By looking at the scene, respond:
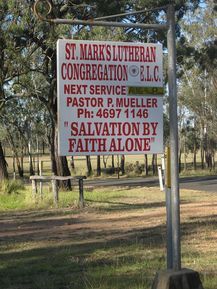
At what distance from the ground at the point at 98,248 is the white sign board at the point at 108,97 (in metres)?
2.01

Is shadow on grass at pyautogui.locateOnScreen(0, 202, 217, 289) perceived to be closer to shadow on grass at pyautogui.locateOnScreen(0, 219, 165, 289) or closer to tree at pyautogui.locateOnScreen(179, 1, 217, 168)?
shadow on grass at pyautogui.locateOnScreen(0, 219, 165, 289)

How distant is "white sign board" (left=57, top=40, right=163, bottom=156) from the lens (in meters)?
5.77

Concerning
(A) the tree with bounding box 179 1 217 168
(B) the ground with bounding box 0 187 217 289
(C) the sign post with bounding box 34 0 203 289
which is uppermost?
(A) the tree with bounding box 179 1 217 168

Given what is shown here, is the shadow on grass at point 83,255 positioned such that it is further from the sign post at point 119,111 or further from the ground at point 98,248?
the sign post at point 119,111

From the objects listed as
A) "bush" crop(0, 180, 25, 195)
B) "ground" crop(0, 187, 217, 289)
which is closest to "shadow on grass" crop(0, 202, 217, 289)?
"ground" crop(0, 187, 217, 289)

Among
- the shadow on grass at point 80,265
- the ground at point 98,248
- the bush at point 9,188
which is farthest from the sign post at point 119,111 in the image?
the bush at point 9,188

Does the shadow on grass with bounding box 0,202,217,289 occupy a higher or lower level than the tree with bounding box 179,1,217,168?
lower

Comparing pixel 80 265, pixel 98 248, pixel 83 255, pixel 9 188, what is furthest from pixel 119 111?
pixel 9 188

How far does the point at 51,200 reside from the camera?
19.3 m

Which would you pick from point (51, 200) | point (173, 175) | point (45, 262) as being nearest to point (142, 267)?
point (45, 262)

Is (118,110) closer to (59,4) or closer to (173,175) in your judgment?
(173,175)

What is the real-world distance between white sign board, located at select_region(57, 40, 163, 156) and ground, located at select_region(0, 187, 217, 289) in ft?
6.59

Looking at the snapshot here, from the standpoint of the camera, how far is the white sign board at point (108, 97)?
227 inches

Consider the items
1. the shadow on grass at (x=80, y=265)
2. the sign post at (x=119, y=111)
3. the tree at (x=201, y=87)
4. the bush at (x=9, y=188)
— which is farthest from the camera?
the tree at (x=201, y=87)
